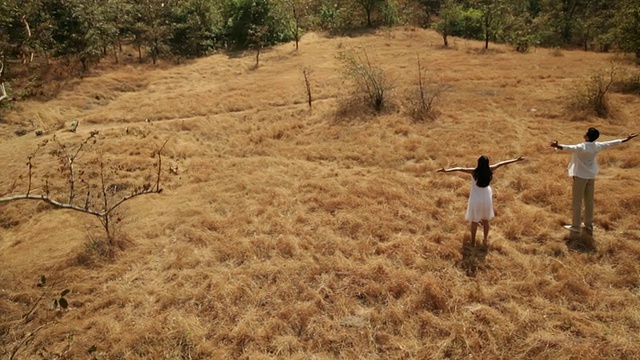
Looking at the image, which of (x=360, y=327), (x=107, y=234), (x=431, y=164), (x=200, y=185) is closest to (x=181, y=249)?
(x=107, y=234)

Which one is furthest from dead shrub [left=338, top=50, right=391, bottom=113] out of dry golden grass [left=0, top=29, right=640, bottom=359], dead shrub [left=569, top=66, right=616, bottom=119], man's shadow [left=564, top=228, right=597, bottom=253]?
man's shadow [left=564, top=228, right=597, bottom=253]

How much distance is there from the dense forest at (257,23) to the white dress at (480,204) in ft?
40.0

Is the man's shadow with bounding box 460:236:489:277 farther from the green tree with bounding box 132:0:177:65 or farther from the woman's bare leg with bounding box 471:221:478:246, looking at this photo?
the green tree with bounding box 132:0:177:65

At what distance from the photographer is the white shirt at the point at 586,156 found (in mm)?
5539

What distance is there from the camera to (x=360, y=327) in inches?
187

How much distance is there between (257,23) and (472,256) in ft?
67.3

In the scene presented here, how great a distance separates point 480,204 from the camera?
559 centimetres

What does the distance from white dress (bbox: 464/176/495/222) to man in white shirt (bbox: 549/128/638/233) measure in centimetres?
105

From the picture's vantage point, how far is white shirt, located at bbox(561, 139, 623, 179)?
5539 millimetres

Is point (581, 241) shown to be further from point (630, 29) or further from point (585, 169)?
point (630, 29)

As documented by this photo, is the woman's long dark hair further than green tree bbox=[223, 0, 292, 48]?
No

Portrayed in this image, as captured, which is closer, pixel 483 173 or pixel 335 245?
pixel 483 173

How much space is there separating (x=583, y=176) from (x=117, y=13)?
2018cm

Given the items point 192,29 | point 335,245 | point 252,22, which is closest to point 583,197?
point 335,245
